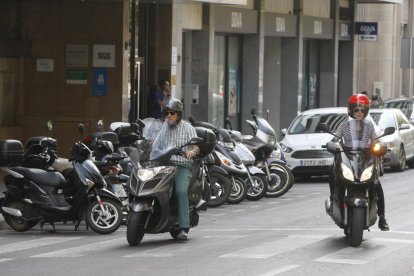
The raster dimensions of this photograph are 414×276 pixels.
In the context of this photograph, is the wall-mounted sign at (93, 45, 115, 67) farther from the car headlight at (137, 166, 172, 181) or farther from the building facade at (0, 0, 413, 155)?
the car headlight at (137, 166, 172, 181)

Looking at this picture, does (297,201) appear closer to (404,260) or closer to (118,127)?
(118,127)

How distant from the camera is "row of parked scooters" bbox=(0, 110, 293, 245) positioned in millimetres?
14133

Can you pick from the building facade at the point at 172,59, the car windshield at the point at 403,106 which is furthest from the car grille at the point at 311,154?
the car windshield at the point at 403,106

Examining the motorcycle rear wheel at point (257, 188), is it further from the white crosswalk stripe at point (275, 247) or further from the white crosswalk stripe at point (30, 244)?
the white crosswalk stripe at point (275, 247)

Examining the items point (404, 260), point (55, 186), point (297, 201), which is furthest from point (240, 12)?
point (404, 260)

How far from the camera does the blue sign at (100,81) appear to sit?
88.0 feet

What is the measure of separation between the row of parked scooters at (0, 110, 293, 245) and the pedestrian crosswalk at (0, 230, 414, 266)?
32 centimetres

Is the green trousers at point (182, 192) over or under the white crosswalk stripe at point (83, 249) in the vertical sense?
over

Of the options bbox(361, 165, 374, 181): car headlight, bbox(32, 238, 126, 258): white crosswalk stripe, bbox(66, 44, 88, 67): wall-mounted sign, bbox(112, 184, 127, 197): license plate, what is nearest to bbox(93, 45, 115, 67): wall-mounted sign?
bbox(66, 44, 88, 67): wall-mounted sign

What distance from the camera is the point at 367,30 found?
43.8m

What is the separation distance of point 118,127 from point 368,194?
19.1ft

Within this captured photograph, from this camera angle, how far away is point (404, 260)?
41.8 feet

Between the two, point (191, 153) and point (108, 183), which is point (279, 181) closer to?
point (108, 183)

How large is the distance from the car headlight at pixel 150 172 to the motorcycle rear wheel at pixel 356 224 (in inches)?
83.3
